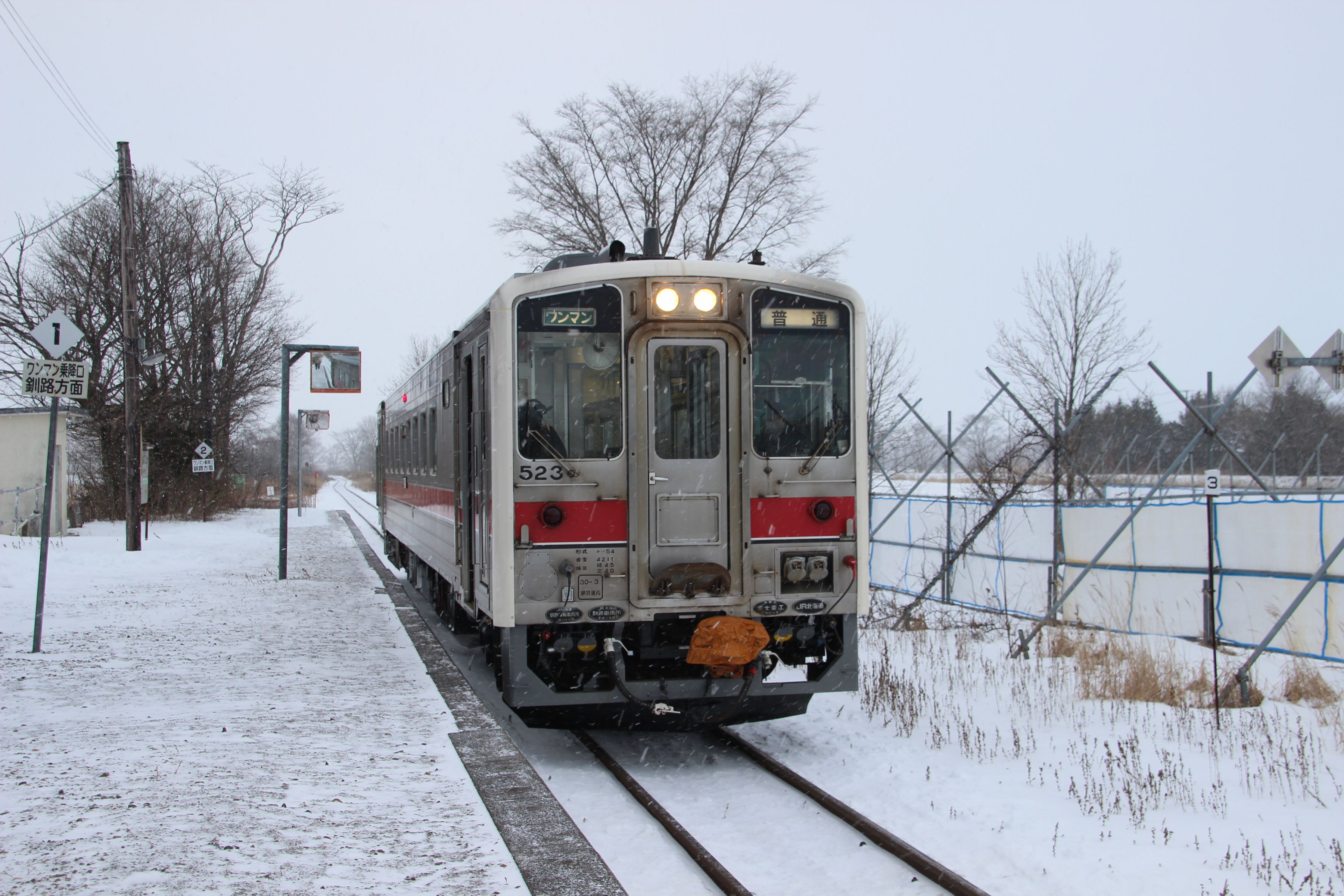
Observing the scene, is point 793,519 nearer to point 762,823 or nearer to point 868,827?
point 762,823

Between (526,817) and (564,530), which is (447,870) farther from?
(564,530)

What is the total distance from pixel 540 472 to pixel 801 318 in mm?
1935

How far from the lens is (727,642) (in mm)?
6312

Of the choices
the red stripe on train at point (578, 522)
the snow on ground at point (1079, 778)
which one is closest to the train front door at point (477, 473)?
Result: the red stripe on train at point (578, 522)

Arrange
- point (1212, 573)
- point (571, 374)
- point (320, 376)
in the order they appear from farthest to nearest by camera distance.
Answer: point (320, 376), point (1212, 573), point (571, 374)

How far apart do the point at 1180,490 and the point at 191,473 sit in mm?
30452

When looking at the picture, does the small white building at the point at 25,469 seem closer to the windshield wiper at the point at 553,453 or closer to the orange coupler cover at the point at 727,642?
the windshield wiper at the point at 553,453

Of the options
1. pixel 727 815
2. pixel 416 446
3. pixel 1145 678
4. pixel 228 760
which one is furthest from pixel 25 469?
pixel 1145 678

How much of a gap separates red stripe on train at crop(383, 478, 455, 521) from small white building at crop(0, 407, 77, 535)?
1268 centimetres

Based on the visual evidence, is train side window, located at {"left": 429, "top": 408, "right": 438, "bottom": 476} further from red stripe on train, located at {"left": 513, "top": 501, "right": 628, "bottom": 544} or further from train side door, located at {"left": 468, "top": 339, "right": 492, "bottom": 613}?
red stripe on train, located at {"left": 513, "top": 501, "right": 628, "bottom": 544}

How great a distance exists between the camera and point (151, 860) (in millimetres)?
4406

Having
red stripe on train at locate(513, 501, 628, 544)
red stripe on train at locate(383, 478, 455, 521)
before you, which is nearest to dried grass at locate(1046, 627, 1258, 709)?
red stripe on train at locate(513, 501, 628, 544)

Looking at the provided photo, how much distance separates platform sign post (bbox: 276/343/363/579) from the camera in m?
16.2

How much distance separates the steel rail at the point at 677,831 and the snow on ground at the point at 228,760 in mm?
883
